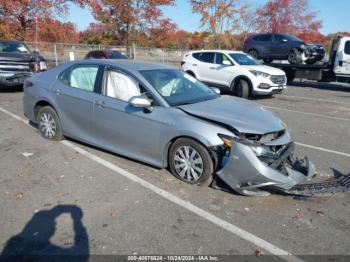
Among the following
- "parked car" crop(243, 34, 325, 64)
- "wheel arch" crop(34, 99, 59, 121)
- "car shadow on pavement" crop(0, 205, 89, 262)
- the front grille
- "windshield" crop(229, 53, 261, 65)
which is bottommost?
"car shadow on pavement" crop(0, 205, 89, 262)

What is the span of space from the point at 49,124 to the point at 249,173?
12.9 feet

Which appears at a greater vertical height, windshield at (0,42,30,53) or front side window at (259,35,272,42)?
front side window at (259,35,272,42)

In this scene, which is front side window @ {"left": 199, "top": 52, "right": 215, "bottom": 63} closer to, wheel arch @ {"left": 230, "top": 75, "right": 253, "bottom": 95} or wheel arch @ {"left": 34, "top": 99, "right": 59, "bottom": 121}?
wheel arch @ {"left": 230, "top": 75, "right": 253, "bottom": 95}

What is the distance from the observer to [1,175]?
4883 mm

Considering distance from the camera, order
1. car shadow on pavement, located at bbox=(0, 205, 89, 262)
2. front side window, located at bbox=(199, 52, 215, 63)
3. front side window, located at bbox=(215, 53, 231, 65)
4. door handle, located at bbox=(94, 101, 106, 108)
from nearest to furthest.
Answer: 1. car shadow on pavement, located at bbox=(0, 205, 89, 262)
2. door handle, located at bbox=(94, 101, 106, 108)
3. front side window, located at bbox=(215, 53, 231, 65)
4. front side window, located at bbox=(199, 52, 215, 63)

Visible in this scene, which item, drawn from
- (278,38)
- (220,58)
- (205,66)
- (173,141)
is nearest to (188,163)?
(173,141)

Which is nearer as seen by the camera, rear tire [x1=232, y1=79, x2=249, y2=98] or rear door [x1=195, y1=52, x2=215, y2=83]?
rear tire [x1=232, y1=79, x2=249, y2=98]

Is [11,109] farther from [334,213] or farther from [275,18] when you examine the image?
[275,18]

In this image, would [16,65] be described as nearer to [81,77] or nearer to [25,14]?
[81,77]

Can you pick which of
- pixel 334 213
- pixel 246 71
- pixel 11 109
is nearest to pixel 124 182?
pixel 334 213

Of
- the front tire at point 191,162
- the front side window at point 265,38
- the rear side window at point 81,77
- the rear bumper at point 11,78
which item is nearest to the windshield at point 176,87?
the front tire at point 191,162

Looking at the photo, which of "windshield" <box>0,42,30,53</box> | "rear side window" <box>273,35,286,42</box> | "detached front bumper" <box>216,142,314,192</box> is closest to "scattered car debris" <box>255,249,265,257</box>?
"detached front bumper" <box>216,142,314,192</box>

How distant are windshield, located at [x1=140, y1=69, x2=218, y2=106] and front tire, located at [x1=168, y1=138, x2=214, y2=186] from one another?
25.3 inches

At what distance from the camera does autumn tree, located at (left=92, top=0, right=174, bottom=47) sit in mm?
25328
